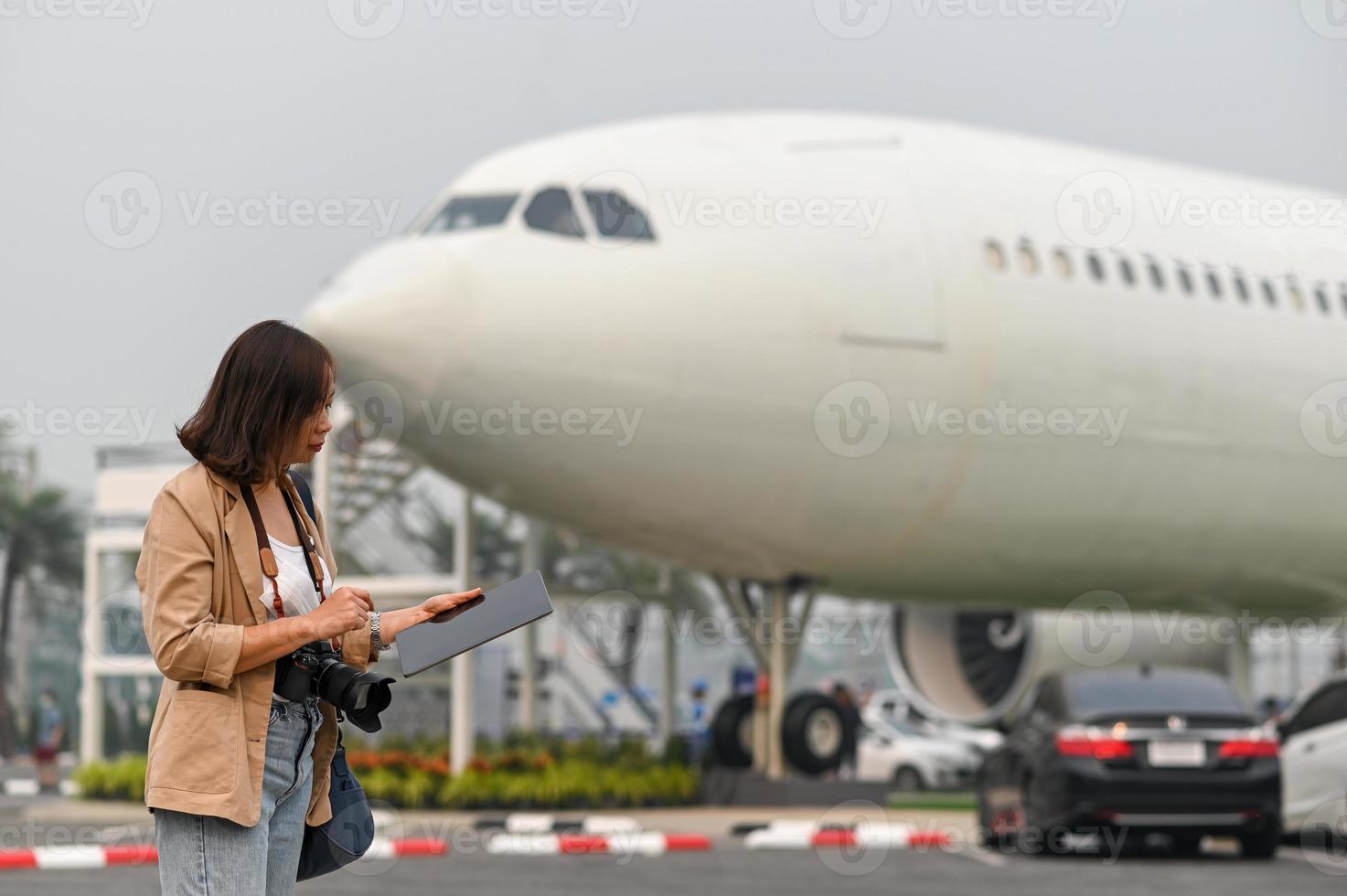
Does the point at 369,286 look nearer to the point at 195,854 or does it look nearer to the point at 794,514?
the point at 794,514

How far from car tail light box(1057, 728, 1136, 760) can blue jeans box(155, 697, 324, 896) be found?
7861 mm

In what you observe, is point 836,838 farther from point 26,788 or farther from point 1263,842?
point 26,788

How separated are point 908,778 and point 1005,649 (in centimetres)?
449

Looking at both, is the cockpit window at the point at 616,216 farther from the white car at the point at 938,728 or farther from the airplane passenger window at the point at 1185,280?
the white car at the point at 938,728

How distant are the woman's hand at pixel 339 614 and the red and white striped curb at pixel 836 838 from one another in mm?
8772

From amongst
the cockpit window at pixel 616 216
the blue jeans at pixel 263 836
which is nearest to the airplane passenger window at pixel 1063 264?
the cockpit window at pixel 616 216

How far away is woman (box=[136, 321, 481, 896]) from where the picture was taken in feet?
10.3

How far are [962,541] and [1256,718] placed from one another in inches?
187

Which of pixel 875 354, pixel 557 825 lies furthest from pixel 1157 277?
pixel 557 825

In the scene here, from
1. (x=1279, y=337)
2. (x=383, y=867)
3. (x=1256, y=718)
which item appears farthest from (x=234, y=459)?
(x=1279, y=337)

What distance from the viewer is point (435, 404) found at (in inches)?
523

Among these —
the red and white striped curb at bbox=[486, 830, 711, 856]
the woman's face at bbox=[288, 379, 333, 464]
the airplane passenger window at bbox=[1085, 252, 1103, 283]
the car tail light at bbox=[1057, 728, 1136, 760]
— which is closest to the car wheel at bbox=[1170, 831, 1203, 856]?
the car tail light at bbox=[1057, 728, 1136, 760]

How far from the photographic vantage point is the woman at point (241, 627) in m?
3.13

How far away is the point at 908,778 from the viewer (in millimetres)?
24875
